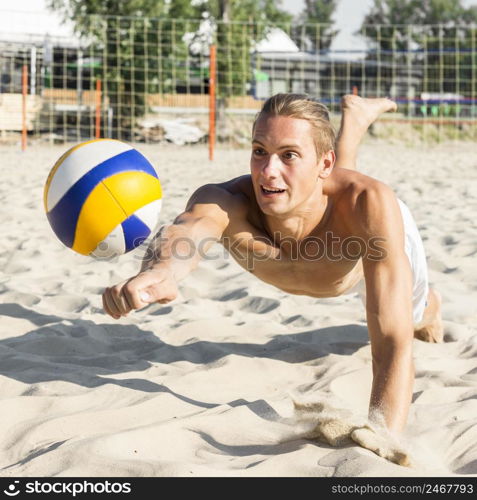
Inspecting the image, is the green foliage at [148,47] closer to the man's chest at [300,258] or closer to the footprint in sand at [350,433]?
the man's chest at [300,258]

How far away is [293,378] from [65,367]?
37.5 inches

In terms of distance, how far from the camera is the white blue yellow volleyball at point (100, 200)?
3.10m

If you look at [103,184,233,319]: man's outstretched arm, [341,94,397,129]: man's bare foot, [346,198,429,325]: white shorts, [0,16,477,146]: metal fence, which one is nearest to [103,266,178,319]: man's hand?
[103,184,233,319]: man's outstretched arm

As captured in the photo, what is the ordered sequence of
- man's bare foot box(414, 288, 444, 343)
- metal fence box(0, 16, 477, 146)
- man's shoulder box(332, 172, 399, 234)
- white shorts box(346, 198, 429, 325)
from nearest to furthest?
man's shoulder box(332, 172, 399, 234) → white shorts box(346, 198, 429, 325) → man's bare foot box(414, 288, 444, 343) → metal fence box(0, 16, 477, 146)

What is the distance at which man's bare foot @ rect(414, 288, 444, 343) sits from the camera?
348cm

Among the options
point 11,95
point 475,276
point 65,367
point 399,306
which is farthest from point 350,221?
point 11,95

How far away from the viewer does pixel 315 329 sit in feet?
12.4

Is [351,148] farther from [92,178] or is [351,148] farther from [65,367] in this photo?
[65,367]

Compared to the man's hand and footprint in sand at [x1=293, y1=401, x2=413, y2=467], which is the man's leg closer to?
footprint in sand at [x1=293, y1=401, x2=413, y2=467]

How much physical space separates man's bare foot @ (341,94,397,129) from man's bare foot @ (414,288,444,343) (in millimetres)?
1062

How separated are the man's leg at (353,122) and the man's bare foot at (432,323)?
76 cm

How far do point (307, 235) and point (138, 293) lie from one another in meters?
1.04

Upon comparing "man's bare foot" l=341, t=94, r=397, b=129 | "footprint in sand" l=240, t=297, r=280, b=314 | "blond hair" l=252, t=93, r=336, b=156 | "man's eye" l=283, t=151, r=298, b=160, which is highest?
"man's bare foot" l=341, t=94, r=397, b=129

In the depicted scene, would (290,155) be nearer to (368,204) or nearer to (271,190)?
(271,190)
